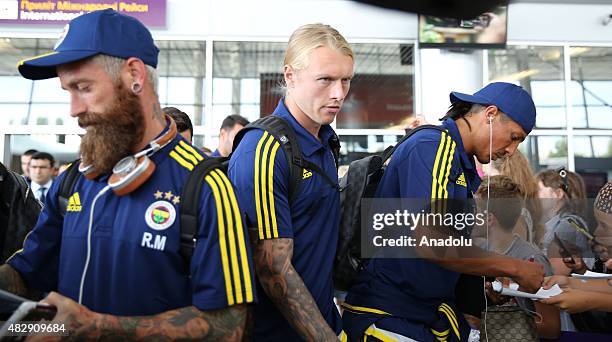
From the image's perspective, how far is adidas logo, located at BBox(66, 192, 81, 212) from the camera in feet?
5.72

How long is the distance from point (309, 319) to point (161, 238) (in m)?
0.56

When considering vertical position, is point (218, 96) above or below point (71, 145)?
above

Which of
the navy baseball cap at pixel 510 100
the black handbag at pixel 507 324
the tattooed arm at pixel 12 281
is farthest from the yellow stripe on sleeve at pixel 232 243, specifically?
the black handbag at pixel 507 324

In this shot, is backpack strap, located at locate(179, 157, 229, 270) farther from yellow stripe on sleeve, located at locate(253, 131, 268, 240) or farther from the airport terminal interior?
the airport terminal interior

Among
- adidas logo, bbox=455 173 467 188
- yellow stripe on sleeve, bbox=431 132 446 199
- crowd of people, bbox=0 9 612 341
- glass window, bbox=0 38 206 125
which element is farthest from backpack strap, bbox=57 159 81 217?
glass window, bbox=0 38 206 125

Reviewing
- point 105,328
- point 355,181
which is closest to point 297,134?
point 355,181

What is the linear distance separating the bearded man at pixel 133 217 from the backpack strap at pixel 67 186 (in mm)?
38

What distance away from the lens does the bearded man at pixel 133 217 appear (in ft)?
5.23

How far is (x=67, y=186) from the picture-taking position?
5.95ft

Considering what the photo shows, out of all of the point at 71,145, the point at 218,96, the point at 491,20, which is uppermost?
the point at 491,20

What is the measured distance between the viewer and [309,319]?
76.8 inches

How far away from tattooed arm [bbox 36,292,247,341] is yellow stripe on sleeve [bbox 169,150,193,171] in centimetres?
35

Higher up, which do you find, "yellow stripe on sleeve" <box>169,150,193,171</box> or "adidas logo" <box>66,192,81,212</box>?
"yellow stripe on sleeve" <box>169,150,193,171</box>

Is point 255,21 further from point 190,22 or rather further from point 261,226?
point 261,226
